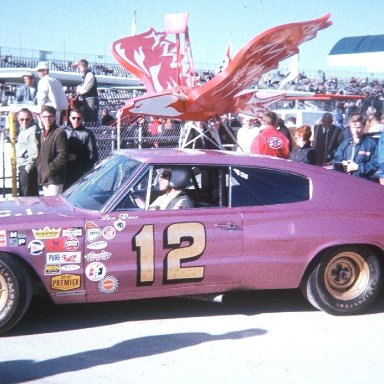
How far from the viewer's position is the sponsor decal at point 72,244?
15.3 ft

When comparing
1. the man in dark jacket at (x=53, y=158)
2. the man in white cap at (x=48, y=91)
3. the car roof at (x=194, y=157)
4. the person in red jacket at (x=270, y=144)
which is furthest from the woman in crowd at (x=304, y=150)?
the man in white cap at (x=48, y=91)

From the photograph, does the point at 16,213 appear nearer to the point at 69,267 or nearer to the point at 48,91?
the point at 69,267

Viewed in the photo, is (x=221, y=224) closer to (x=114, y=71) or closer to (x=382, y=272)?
(x=382, y=272)

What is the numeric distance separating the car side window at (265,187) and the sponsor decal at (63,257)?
133cm

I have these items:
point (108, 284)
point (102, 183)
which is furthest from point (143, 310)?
point (102, 183)

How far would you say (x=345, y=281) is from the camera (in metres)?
5.35

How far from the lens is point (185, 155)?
5.30m

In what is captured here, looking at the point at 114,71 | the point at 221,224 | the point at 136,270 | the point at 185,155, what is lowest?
the point at 136,270

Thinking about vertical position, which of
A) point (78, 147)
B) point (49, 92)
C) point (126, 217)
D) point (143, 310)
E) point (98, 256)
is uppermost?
point (49, 92)

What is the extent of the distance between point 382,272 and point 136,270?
2.18 meters

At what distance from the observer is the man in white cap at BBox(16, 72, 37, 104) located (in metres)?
12.8

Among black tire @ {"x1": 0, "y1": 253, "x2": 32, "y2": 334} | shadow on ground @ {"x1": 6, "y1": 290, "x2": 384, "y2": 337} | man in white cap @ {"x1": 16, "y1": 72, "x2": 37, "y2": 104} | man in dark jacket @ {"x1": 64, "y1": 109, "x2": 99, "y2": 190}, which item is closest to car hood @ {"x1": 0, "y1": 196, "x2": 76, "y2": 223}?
black tire @ {"x1": 0, "y1": 253, "x2": 32, "y2": 334}

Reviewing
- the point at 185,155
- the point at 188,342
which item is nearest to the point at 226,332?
the point at 188,342

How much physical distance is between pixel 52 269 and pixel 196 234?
3.69ft
